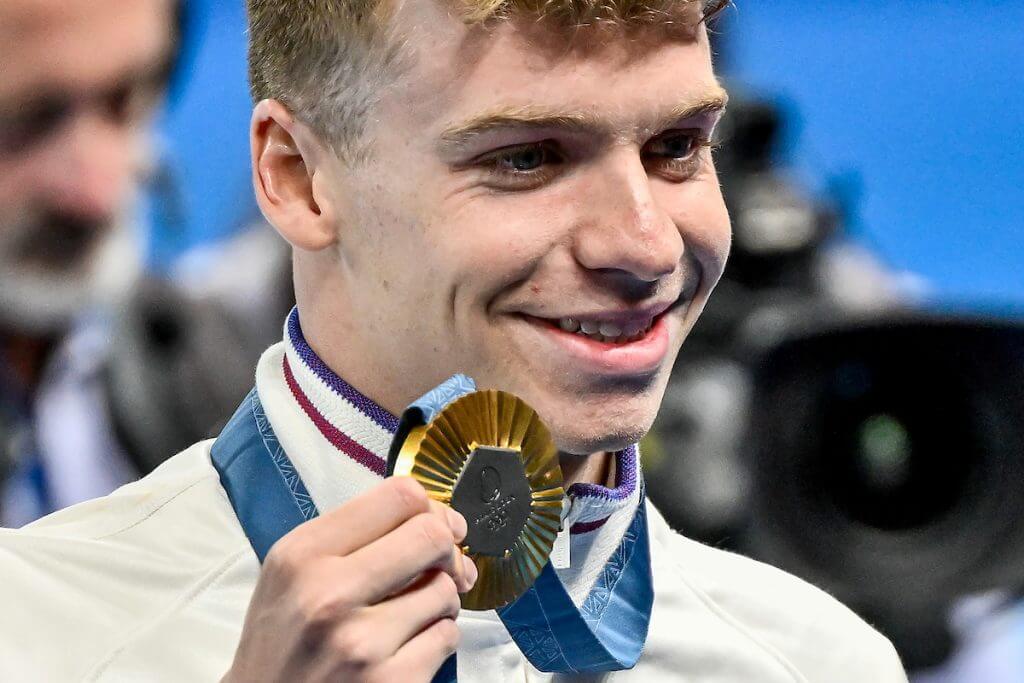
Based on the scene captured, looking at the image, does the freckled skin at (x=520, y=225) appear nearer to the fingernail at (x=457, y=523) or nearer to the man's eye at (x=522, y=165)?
the man's eye at (x=522, y=165)

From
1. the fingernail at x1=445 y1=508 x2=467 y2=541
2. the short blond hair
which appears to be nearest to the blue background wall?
the short blond hair

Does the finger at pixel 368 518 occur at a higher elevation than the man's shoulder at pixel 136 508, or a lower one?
higher

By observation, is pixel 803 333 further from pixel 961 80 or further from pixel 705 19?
pixel 705 19

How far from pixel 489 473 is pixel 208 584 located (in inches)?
17.5

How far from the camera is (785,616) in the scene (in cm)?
181

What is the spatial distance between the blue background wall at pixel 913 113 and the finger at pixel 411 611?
6.28 ft

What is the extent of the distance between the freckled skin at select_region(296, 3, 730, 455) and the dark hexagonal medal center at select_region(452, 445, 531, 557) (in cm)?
25

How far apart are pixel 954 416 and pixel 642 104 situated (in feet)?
6.22

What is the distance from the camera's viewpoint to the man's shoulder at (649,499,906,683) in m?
1.78

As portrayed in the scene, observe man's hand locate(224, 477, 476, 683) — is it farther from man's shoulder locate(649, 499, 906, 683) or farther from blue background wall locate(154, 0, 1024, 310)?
blue background wall locate(154, 0, 1024, 310)

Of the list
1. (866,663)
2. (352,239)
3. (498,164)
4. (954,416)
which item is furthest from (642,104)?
(954,416)

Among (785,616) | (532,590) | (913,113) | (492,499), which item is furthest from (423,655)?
(913,113)

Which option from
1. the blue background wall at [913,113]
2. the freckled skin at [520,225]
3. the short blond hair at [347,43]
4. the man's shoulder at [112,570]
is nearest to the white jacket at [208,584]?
the man's shoulder at [112,570]

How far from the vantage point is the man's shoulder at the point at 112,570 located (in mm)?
1400
